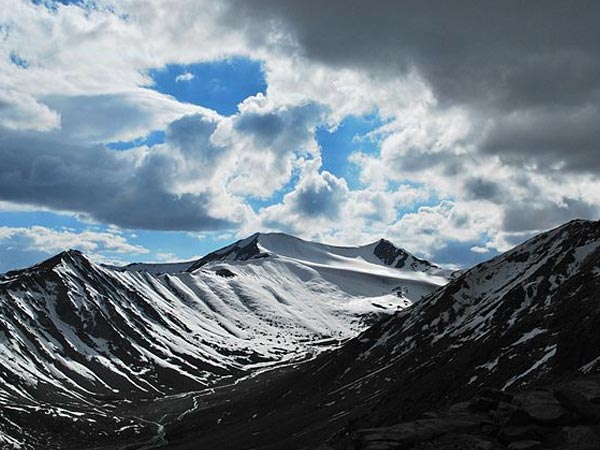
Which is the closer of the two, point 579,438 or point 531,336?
point 579,438

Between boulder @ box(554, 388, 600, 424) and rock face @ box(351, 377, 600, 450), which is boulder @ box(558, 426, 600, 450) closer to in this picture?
rock face @ box(351, 377, 600, 450)

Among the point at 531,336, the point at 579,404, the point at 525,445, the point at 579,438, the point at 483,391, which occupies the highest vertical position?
the point at 531,336

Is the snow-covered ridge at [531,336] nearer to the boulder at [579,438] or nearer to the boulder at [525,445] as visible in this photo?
the boulder at [579,438]

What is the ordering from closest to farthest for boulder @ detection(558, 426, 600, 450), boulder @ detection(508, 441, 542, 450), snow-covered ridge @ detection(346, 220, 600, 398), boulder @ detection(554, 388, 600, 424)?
boulder @ detection(558, 426, 600, 450)
boulder @ detection(508, 441, 542, 450)
boulder @ detection(554, 388, 600, 424)
snow-covered ridge @ detection(346, 220, 600, 398)

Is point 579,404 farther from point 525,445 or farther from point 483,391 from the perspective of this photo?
point 483,391

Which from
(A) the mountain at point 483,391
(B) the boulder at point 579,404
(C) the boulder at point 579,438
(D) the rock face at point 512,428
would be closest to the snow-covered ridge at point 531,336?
(A) the mountain at point 483,391

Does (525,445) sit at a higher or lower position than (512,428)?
lower

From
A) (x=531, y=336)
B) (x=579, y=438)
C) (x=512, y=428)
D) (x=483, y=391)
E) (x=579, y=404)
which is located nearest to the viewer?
(x=579, y=438)

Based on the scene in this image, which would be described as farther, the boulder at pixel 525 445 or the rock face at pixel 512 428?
the rock face at pixel 512 428

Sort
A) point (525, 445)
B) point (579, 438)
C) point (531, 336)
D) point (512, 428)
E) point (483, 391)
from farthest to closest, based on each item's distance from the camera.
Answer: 1. point (531, 336)
2. point (483, 391)
3. point (512, 428)
4. point (525, 445)
5. point (579, 438)

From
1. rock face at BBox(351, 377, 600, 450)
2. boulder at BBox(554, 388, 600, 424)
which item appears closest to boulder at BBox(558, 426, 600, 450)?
rock face at BBox(351, 377, 600, 450)

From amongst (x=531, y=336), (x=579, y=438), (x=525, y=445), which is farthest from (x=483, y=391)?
(x=531, y=336)

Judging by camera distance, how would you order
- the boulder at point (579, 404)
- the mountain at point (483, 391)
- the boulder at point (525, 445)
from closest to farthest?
the boulder at point (525, 445), the boulder at point (579, 404), the mountain at point (483, 391)

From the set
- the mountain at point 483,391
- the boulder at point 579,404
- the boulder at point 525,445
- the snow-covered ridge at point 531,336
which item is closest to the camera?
the boulder at point 525,445
